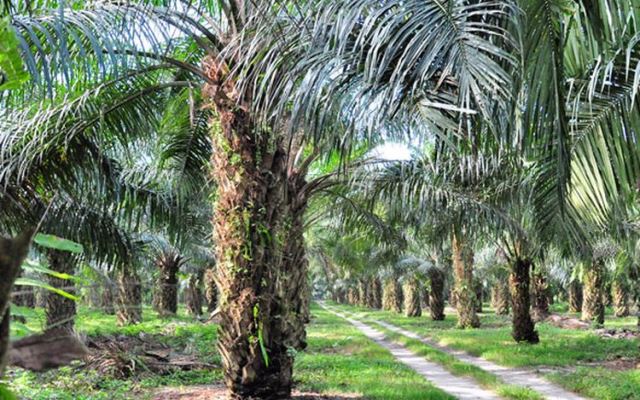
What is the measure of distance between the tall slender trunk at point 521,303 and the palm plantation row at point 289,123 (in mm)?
3715

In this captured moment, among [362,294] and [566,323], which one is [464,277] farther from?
[362,294]

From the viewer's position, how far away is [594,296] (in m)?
27.4

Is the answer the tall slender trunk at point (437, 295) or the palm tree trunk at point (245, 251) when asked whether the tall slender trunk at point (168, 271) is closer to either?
the tall slender trunk at point (437, 295)

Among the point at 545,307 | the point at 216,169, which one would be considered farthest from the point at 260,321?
the point at 545,307

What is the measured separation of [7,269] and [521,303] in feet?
57.1

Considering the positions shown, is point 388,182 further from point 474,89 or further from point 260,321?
point 474,89

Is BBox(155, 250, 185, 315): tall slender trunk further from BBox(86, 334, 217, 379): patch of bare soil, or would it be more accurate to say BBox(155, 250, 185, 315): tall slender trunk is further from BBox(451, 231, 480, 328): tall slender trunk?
BBox(86, 334, 217, 379): patch of bare soil

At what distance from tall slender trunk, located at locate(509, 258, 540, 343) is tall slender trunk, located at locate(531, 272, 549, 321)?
1026 cm

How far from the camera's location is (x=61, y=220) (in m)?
9.23

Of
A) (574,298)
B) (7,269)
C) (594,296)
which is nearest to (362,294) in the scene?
(574,298)

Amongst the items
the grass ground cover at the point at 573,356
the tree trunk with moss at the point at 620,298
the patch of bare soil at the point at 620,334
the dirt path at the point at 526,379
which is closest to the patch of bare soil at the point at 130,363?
the dirt path at the point at 526,379

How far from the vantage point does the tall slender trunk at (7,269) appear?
1.96 feet

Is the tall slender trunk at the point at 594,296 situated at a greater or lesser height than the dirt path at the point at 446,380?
greater

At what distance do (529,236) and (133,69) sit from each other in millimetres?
7184
